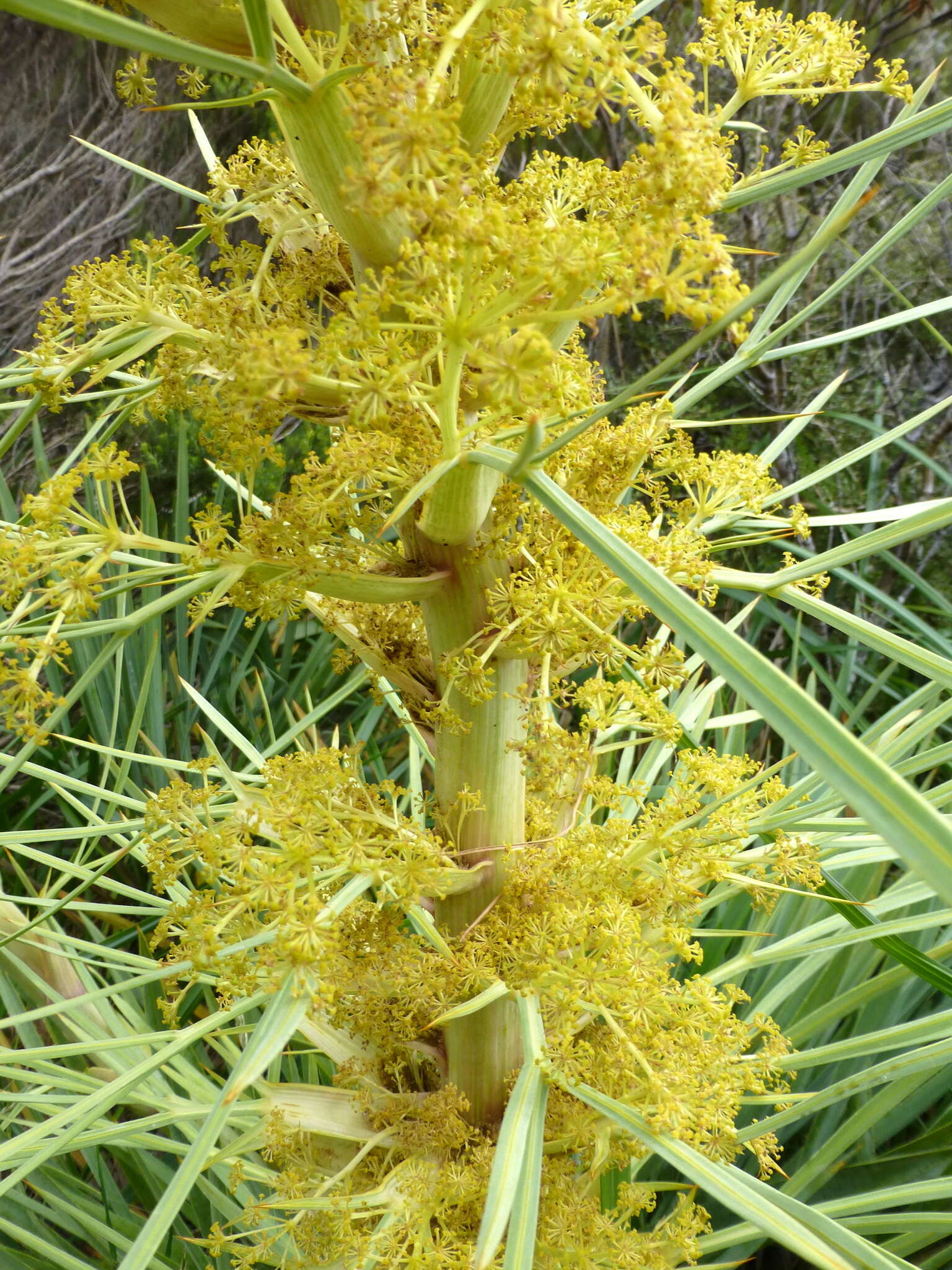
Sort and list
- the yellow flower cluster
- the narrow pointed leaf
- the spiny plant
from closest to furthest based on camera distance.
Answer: the narrow pointed leaf, the spiny plant, the yellow flower cluster

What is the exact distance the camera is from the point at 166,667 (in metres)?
1.71

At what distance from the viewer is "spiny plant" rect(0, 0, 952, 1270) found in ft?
1.24

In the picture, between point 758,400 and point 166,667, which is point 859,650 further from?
point 166,667

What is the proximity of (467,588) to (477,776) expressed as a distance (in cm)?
13

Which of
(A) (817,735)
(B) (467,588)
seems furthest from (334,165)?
(A) (817,735)

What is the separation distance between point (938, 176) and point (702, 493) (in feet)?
7.70

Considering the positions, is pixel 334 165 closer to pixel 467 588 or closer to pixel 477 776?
pixel 467 588

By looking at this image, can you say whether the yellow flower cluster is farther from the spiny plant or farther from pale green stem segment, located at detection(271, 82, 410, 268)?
pale green stem segment, located at detection(271, 82, 410, 268)

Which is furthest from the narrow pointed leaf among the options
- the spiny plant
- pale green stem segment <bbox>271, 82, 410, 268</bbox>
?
pale green stem segment <bbox>271, 82, 410, 268</bbox>

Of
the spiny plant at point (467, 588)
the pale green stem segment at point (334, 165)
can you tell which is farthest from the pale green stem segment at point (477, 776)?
the pale green stem segment at point (334, 165)

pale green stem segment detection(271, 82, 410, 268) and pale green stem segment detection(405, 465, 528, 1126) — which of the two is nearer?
pale green stem segment detection(271, 82, 410, 268)

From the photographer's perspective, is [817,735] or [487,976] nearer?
[817,735]

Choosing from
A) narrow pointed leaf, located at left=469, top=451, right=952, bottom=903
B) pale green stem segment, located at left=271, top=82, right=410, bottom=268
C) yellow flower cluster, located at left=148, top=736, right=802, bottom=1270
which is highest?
pale green stem segment, located at left=271, top=82, right=410, bottom=268

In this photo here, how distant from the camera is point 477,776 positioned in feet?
2.09
